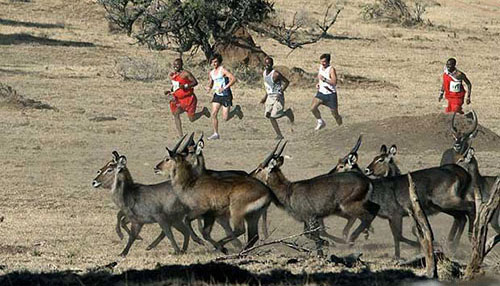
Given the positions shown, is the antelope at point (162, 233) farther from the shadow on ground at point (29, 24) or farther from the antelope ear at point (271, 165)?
the shadow on ground at point (29, 24)

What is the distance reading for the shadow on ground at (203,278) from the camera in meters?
9.51

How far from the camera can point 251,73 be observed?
106ft

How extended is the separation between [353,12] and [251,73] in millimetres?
27654

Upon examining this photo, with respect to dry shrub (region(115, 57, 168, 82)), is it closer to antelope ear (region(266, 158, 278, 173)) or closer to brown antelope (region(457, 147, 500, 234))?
brown antelope (region(457, 147, 500, 234))

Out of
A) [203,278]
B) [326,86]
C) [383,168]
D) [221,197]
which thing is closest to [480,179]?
[383,168]

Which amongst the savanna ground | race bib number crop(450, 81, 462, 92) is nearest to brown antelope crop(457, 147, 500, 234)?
the savanna ground

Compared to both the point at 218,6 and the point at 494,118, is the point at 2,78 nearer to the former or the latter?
the point at 218,6

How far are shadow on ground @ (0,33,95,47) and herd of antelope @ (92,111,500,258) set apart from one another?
82.3ft

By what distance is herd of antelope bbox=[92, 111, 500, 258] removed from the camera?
13078 mm

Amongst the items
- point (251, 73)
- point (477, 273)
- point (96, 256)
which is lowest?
point (251, 73)

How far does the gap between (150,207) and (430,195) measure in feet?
10.2

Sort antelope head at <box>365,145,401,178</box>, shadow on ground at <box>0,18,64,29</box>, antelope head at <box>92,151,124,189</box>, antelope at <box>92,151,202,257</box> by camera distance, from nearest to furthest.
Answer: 1. antelope at <box>92,151,202,257</box>
2. antelope head at <box>92,151,124,189</box>
3. antelope head at <box>365,145,401,178</box>
4. shadow on ground at <box>0,18,64,29</box>

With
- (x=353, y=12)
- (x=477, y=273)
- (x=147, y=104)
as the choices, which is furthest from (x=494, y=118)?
(x=353, y=12)

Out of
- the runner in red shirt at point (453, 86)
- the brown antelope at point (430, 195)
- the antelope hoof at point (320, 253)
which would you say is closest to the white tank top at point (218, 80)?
the runner in red shirt at point (453, 86)
